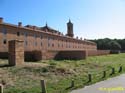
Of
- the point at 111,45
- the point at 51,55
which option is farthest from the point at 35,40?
the point at 111,45

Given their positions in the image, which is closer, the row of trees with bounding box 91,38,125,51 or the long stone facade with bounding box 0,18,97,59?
the long stone facade with bounding box 0,18,97,59

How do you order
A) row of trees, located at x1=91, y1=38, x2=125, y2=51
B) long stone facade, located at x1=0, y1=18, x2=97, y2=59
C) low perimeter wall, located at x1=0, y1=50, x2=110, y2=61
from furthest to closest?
row of trees, located at x1=91, y1=38, x2=125, y2=51 → long stone facade, located at x1=0, y1=18, x2=97, y2=59 → low perimeter wall, located at x1=0, y1=50, x2=110, y2=61

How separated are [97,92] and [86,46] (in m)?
89.2

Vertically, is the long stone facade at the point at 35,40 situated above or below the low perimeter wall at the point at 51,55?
above

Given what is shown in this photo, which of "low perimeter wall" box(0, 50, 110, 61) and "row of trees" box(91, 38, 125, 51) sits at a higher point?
"row of trees" box(91, 38, 125, 51)

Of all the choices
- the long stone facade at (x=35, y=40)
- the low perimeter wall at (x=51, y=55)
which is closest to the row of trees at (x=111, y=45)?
the long stone facade at (x=35, y=40)

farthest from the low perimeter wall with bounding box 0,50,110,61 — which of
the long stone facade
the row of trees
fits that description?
the row of trees

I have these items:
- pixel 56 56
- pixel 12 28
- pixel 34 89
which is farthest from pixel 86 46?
pixel 34 89

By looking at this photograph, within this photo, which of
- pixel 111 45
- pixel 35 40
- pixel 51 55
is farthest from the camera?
pixel 111 45

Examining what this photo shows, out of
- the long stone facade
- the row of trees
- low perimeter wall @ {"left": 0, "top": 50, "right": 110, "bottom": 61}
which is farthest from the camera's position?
the row of trees

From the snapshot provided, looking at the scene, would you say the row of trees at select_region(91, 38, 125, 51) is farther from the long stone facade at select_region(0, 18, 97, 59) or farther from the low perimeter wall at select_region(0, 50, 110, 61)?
the low perimeter wall at select_region(0, 50, 110, 61)

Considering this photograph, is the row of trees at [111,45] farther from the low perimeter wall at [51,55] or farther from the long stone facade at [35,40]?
the low perimeter wall at [51,55]

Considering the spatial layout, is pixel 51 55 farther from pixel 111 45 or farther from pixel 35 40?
pixel 111 45

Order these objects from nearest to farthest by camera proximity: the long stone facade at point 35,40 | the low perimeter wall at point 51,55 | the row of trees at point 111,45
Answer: the low perimeter wall at point 51,55, the long stone facade at point 35,40, the row of trees at point 111,45
